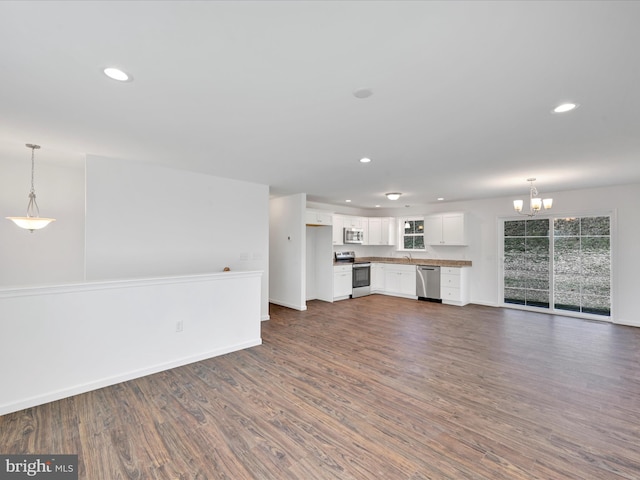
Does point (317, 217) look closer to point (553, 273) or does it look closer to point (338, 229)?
point (338, 229)

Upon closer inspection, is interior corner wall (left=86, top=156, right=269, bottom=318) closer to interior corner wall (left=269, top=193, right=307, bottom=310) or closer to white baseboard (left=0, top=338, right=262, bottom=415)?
interior corner wall (left=269, top=193, right=307, bottom=310)

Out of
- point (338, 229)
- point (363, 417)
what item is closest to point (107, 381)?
point (363, 417)

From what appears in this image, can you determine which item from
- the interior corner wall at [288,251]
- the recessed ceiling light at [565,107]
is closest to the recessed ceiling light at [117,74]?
the recessed ceiling light at [565,107]

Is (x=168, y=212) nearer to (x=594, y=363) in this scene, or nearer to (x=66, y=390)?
(x=66, y=390)

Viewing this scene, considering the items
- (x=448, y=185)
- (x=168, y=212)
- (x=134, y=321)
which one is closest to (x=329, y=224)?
(x=448, y=185)

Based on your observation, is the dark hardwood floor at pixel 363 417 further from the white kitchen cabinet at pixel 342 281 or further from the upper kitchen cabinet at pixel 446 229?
the upper kitchen cabinet at pixel 446 229

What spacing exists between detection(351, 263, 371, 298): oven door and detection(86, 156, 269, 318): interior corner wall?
124 inches

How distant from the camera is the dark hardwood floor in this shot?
196 centimetres

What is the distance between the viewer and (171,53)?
1.70 m

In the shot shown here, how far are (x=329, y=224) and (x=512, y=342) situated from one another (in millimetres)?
4362

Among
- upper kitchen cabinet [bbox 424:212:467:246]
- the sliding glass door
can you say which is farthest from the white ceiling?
upper kitchen cabinet [bbox 424:212:467:246]

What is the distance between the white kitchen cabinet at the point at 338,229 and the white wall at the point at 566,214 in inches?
25.9

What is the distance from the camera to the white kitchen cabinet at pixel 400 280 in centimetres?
795

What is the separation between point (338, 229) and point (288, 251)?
5.87 feet
